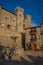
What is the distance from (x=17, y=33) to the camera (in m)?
39.8

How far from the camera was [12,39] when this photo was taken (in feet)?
127

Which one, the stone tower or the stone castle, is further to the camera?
the stone tower

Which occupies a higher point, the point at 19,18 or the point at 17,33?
the point at 19,18

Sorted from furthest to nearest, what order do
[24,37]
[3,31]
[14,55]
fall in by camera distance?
[24,37], [3,31], [14,55]

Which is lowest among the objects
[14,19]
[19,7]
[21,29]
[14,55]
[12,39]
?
[14,55]

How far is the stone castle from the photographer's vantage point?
36.7 meters

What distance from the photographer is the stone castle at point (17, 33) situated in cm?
3674

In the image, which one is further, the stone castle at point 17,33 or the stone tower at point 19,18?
the stone tower at point 19,18

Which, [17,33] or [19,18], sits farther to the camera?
[19,18]

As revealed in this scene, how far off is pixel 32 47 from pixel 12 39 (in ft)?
21.5

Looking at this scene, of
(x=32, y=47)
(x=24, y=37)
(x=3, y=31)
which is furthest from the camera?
(x=24, y=37)

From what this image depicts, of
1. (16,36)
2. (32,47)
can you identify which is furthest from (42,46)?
(16,36)

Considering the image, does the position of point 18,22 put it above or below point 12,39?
above

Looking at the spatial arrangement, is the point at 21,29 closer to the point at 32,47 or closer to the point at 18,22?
the point at 18,22
